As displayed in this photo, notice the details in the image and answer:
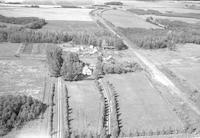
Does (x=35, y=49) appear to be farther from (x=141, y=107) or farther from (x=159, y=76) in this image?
(x=141, y=107)

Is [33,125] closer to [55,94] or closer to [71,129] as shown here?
[71,129]

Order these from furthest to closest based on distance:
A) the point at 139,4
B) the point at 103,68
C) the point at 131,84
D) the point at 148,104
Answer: the point at 139,4, the point at 103,68, the point at 131,84, the point at 148,104

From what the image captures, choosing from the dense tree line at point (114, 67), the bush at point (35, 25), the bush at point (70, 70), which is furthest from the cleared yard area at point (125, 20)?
the bush at point (70, 70)

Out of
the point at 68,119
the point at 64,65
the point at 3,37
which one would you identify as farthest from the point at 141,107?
the point at 3,37

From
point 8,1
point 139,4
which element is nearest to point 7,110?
point 8,1

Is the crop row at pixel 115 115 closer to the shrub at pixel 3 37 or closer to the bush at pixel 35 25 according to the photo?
the shrub at pixel 3 37
